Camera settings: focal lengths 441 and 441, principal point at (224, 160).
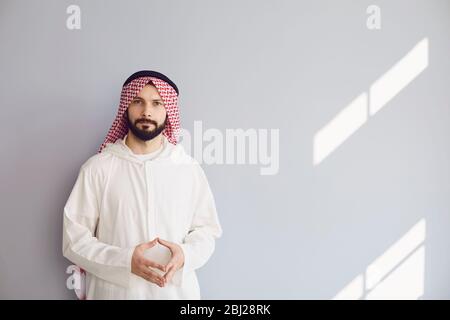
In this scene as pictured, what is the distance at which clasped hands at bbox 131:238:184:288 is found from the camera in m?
1.48

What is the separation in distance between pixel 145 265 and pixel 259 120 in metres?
0.78

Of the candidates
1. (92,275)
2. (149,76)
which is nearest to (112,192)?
(92,275)

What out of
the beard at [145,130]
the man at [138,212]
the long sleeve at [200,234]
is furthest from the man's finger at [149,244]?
the beard at [145,130]

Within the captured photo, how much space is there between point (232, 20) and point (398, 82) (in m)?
0.77

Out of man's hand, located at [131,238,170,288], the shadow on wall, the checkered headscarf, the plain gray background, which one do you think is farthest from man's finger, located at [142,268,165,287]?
the shadow on wall

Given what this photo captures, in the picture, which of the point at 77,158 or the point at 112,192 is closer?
the point at 112,192

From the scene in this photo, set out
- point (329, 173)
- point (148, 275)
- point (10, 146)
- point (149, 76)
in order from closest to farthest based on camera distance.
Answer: point (148, 275)
point (149, 76)
point (10, 146)
point (329, 173)

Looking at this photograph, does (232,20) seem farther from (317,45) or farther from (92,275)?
(92,275)

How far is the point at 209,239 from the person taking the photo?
5.39ft

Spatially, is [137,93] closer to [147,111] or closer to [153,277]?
[147,111]

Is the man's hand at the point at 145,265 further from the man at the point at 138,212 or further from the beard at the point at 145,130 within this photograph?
the beard at the point at 145,130

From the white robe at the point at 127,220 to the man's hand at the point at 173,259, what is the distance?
2cm

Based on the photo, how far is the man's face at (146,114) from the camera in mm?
1579

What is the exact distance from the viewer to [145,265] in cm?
148
